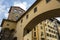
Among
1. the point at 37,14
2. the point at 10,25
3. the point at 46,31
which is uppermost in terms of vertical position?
the point at 37,14

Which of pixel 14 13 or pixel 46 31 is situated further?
pixel 46 31

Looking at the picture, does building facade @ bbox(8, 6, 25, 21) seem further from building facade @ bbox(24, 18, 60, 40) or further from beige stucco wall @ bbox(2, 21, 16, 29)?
beige stucco wall @ bbox(2, 21, 16, 29)

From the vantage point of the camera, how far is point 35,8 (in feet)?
61.4

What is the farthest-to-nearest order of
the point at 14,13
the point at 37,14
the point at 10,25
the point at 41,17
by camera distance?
1. the point at 14,13
2. the point at 10,25
3. the point at 41,17
4. the point at 37,14

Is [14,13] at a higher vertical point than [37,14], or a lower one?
higher

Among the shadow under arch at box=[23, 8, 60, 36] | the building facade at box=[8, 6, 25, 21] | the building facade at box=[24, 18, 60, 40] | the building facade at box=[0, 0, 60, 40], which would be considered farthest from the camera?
the building facade at box=[24, 18, 60, 40]

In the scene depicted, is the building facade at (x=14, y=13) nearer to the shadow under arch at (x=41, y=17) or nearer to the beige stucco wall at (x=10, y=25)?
the beige stucco wall at (x=10, y=25)

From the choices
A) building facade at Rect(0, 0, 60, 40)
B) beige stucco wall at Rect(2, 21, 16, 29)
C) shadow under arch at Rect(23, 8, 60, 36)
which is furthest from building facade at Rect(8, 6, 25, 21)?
shadow under arch at Rect(23, 8, 60, 36)

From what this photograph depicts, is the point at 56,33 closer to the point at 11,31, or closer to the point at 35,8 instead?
the point at 11,31

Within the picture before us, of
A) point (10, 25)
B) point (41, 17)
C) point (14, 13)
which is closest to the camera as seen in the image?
point (41, 17)

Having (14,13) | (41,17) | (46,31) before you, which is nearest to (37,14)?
(41,17)

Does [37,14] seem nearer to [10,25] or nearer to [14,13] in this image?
[10,25]

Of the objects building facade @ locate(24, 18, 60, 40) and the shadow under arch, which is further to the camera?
building facade @ locate(24, 18, 60, 40)

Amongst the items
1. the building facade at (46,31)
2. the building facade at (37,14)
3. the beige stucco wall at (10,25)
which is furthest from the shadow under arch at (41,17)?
the building facade at (46,31)
